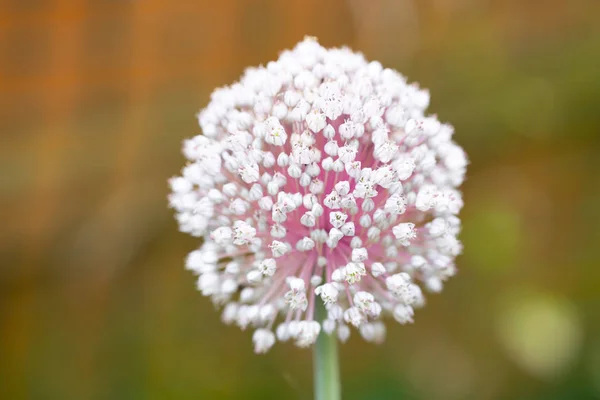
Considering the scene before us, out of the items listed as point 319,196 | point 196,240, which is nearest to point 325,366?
point 319,196

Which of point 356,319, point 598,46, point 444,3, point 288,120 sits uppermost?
point 444,3

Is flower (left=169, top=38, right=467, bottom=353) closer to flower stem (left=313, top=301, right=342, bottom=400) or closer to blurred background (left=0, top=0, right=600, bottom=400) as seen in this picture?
flower stem (left=313, top=301, right=342, bottom=400)

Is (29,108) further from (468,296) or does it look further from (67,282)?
(468,296)

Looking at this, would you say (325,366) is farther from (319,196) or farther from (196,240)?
(196,240)

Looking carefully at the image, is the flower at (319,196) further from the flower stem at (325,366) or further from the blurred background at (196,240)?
the blurred background at (196,240)

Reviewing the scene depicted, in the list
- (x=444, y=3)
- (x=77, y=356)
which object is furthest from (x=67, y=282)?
(x=444, y=3)

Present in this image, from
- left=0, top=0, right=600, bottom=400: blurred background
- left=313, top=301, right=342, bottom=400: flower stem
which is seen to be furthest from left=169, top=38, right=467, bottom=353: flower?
left=0, top=0, right=600, bottom=400: blurred background
